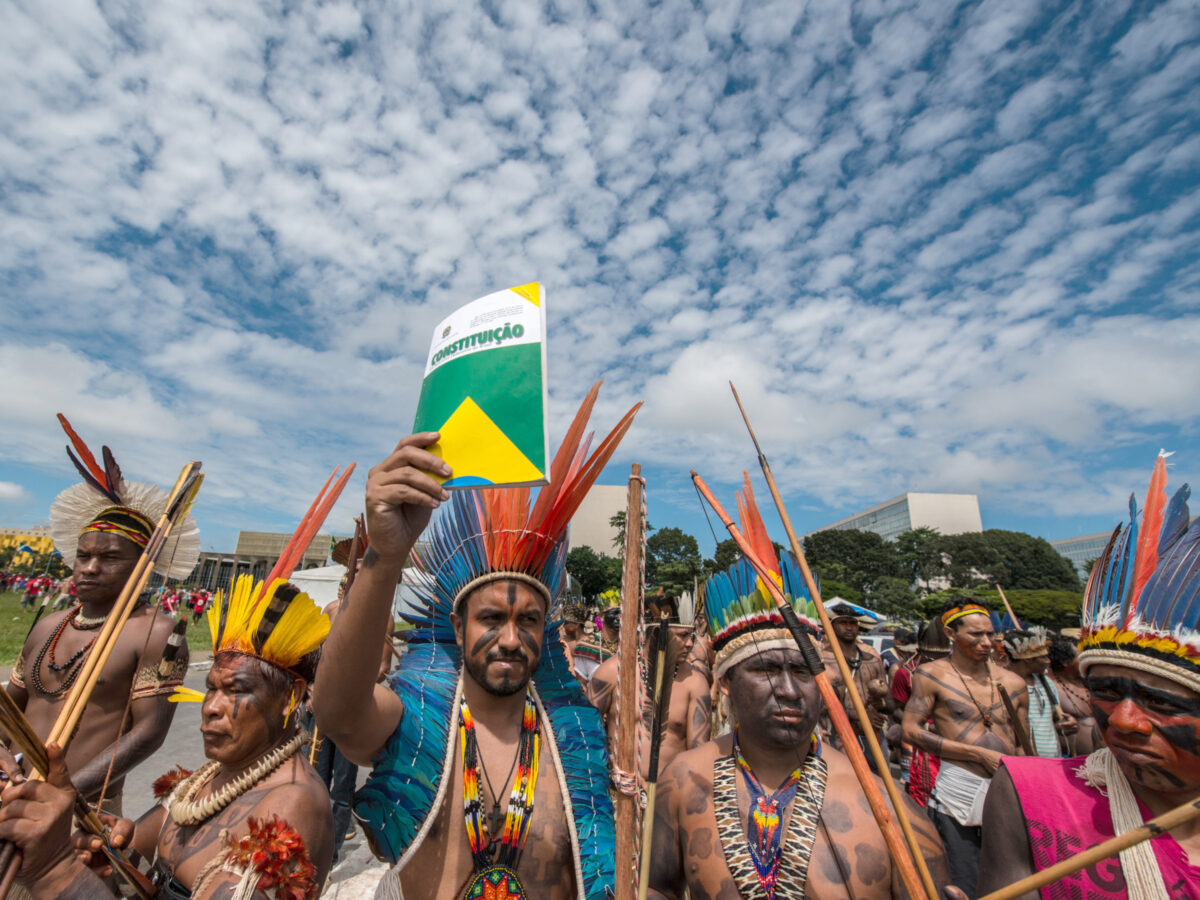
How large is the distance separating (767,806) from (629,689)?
2.71 ft

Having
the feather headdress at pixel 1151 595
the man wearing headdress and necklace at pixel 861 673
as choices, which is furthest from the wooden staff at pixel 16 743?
the man wearing headdress and necklace at pixel 861 673

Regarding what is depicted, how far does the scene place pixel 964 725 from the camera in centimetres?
452

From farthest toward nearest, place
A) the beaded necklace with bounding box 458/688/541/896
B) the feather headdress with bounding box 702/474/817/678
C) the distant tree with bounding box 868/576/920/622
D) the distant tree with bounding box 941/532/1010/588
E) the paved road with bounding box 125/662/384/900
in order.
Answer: the distant tree with bounding box 941/532/1010/588 → the distant tree with bounding box 868/576/920/622 → the paved road with bounding box 125/662/384/900 → the feather headdress with bounding box 702/474/817/678 → the beaded necklace with bounding box 458/688/541/896

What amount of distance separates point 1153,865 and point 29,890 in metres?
2.88

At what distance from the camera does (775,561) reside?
2926 millimetres

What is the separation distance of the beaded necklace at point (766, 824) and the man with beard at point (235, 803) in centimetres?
150

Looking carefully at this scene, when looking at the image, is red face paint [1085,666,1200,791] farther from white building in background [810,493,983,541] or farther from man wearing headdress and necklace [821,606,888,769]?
white building in background [810,493,983,541]

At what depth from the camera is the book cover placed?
1.37m

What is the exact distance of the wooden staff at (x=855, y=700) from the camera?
4.60 feet

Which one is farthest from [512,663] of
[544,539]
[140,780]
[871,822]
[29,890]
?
[140,780]

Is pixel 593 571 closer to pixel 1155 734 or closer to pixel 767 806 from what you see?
pixel 767 806

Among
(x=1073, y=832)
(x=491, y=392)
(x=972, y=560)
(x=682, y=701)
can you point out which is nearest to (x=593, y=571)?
(x=682, y=701)

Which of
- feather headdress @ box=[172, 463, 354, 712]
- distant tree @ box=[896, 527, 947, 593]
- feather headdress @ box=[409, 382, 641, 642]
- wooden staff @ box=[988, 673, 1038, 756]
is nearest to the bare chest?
feather headdress @ box=[409, 382, 641, 642]

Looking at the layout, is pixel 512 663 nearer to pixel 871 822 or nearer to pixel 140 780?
pixel 871 822
